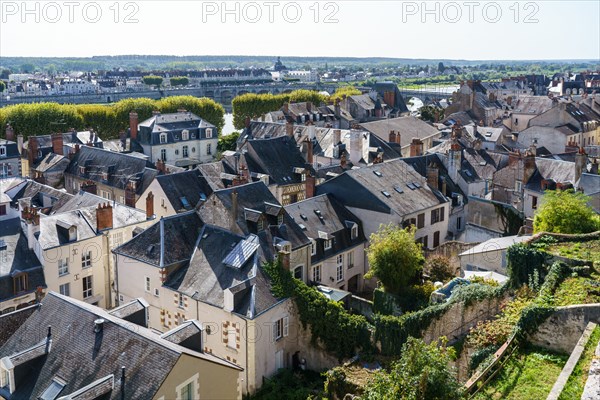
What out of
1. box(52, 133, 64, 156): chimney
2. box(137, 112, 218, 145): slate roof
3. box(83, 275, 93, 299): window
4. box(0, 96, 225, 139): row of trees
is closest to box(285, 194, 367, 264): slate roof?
box(83, 275, 93, 299): window

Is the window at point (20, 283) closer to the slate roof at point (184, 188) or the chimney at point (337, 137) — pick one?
the slate roof at point (184, 188)

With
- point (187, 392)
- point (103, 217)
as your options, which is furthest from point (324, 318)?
point (103, 217)

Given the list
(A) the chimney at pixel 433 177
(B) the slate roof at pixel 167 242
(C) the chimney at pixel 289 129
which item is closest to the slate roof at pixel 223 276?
(B) the slate roof at pixel 167 242

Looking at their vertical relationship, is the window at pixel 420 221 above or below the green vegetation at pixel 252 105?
below

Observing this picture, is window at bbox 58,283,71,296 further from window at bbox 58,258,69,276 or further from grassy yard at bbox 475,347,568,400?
grassy yard at bbox 475,347,568,400

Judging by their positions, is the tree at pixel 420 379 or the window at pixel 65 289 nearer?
the tree at pixel 420 379

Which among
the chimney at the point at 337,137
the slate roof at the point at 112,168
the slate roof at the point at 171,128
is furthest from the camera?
the slate roof at the point at 171,128
